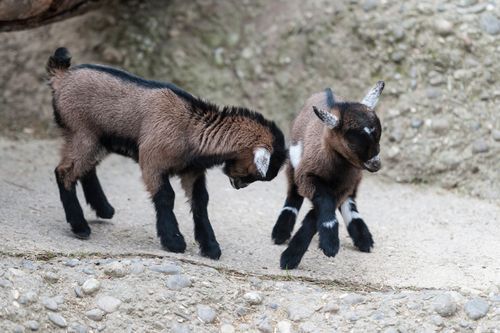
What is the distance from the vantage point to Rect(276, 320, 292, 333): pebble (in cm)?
699

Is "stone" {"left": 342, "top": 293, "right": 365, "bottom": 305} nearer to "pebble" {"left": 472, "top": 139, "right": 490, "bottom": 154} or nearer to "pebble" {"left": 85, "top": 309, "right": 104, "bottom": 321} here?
"pebble" {"left": 85, "top": 309, "right": 104, "bottom": 321}

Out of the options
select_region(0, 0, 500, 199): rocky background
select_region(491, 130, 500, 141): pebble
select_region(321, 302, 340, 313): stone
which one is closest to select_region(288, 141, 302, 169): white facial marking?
select_region(321, 302, 340, 313): stone

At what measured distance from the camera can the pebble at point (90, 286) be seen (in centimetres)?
704

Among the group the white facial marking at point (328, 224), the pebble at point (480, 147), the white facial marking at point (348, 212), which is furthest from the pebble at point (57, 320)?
the pebble at point (480, 147)

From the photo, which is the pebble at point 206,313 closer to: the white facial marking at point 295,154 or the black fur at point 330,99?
the white facial marking at point 295,154

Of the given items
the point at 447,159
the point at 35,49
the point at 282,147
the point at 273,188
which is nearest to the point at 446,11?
the point at 447,159

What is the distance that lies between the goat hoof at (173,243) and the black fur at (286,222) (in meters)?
1.04

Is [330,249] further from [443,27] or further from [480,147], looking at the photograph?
[443,27]

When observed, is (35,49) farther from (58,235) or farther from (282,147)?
(282,147)

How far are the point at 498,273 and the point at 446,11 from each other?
175 inches

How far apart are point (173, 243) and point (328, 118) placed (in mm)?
1732

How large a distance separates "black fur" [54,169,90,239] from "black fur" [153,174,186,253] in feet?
2.54

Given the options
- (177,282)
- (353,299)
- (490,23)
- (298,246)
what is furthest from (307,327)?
(490,23)

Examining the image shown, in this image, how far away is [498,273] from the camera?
7965mm
